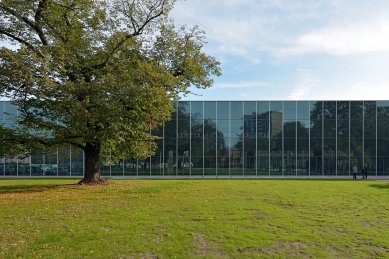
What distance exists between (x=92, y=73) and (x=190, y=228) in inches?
672

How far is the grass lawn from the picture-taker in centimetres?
1011

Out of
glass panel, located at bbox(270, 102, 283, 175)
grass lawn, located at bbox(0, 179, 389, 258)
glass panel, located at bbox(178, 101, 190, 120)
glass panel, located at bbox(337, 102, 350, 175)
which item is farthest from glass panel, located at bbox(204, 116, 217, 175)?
grass lawn, located at bbox(0, 179, 389, 258)

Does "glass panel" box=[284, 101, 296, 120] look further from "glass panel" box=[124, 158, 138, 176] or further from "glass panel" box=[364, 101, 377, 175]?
"glass panel" box=[124, 158, 138, 176]

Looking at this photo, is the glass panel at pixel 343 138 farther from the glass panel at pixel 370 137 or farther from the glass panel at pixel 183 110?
the glass panel at pixel 183 110

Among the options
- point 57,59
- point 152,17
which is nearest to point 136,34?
point 152,17

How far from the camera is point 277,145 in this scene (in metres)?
56.7

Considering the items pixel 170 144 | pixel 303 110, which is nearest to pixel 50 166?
pixel 170 144

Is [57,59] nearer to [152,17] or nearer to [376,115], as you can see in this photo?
[152,17]

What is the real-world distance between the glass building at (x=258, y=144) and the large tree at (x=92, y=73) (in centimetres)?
2666

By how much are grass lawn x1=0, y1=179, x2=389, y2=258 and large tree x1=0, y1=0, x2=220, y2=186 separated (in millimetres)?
7001

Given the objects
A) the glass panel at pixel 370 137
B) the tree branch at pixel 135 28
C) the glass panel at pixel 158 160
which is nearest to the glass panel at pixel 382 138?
the glass panel at pixel 370 137

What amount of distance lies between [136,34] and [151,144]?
8434mm

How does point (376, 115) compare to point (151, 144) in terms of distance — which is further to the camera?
point (376, 115)

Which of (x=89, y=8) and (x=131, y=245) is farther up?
(x=89, y=8)
